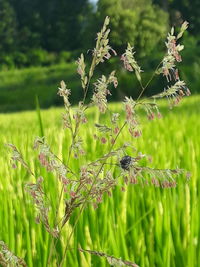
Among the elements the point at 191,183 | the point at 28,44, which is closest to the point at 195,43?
the point at 28,44

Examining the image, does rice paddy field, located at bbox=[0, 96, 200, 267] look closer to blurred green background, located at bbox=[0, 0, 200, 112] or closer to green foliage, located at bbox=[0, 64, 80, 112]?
blurred green background, located at bbox=[0, 0, 200, 112]

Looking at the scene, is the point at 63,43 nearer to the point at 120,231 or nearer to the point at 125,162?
the point at 120,231

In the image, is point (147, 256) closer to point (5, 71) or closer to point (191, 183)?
point (191, 183)

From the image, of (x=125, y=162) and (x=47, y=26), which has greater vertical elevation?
(x=47, y=26)

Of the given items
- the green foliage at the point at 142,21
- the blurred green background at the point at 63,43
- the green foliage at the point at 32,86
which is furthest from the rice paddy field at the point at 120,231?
the green foliage at the point at 32,86

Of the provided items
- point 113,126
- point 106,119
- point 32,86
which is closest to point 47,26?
point 32,86

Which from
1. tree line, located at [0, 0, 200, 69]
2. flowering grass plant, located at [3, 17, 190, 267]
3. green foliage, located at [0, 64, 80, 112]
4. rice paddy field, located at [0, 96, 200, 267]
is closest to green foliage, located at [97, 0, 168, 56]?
green foliage, located at [0, 64, 80, 112]

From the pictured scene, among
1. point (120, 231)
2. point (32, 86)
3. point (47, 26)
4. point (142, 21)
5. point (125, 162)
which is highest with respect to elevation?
point (47, 26)

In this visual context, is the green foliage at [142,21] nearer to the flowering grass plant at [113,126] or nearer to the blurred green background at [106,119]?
the blurred green background at [106,119]

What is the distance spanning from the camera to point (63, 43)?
112 ft

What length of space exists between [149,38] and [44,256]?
17.7m

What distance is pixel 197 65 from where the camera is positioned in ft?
67.6

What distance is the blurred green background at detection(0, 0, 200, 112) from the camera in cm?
2012

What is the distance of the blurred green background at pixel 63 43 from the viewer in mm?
20125
